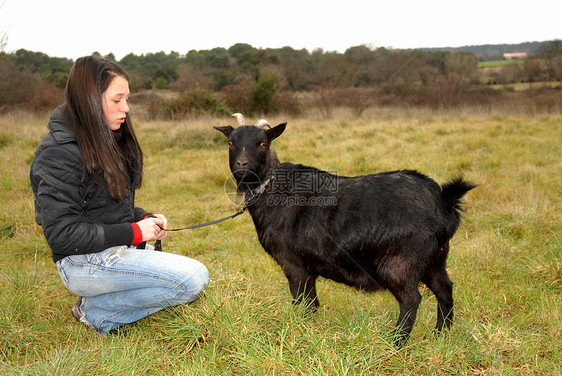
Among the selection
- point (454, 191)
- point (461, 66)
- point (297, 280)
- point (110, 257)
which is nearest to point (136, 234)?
point (110, 257)

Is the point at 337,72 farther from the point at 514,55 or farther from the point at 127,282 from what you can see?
the point at 127,282

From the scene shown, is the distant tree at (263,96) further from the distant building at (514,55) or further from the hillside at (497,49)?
the distant building at (514,55)

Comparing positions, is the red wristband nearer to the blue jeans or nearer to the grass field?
the blue jeans

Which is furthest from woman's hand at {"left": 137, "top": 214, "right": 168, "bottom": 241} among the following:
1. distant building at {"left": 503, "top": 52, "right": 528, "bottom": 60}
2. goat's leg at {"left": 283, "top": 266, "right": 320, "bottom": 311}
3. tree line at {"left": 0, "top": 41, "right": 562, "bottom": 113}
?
distant building at {"left": 503, "top": 52, "right": 528, "bottom": 60}

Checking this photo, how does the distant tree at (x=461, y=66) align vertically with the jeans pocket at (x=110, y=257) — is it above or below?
above

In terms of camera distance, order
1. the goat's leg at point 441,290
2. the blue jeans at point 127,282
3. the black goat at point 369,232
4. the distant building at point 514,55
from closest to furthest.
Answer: the blue jeans at point 127,282 < the black goat at point 369,232 < the goat's leg at point 441,290 < the distant building at point 514,55

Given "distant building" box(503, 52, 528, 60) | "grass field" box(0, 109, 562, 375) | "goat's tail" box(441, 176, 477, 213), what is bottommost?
"grass field" box(0, 109, 562, 375)

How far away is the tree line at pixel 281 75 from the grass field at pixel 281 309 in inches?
478

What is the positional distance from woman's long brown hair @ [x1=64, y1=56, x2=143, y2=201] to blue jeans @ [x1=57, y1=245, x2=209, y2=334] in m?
0.49

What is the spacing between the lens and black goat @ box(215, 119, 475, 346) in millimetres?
3020

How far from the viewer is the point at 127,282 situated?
2807 mm

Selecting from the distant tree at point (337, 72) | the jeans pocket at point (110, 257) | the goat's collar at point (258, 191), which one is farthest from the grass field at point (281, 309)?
the distant tree at point (337, 72)

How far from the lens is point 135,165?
10.4 ft

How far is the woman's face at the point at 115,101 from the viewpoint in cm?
275
